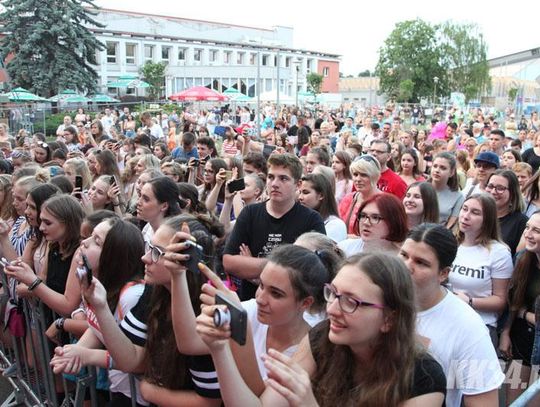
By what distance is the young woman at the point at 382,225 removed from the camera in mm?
4070

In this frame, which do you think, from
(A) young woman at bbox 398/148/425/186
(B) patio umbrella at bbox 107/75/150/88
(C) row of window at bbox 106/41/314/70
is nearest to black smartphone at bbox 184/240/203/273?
(A) young woman at bbox 398/148/425/186

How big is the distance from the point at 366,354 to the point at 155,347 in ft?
3.41

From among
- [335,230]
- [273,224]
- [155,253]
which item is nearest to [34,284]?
[155,253]

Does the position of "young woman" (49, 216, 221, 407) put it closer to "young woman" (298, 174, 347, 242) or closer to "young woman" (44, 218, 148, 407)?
"young woman" (44, 218, 148, 407)

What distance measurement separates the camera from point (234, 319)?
1880mm

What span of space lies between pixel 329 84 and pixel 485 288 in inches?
A: 3681

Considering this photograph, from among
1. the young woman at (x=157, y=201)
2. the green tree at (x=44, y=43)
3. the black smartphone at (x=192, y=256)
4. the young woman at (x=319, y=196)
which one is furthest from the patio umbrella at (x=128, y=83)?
the black smartphone at (x=192, y=256)

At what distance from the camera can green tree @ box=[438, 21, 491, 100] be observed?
72625mm

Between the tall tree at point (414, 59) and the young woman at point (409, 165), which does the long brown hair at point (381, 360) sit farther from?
the tall tree at point (414, 59)

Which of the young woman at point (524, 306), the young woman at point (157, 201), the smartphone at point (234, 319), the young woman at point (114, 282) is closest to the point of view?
the smartphone at point (234, 319)

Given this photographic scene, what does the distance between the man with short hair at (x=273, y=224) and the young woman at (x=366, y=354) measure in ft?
6.12

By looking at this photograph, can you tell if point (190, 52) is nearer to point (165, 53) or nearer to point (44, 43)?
point (165, 53)

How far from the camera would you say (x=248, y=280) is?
13.8ft

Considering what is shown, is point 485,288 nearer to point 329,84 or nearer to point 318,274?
point 318,274
